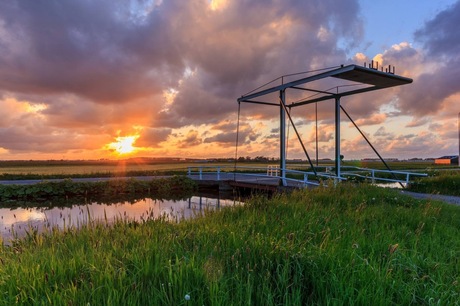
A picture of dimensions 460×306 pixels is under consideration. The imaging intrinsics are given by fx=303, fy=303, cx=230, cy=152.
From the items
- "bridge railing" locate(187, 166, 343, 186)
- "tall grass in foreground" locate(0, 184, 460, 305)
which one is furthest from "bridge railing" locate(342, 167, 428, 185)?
"tall grass in foreground" locate(0, 184, 460, 305)

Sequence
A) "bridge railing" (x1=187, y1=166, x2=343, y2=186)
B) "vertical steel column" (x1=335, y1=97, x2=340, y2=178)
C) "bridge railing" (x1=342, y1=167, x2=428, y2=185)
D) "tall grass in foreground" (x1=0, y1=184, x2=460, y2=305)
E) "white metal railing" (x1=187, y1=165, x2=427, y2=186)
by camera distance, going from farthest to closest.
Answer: "bridge railing" (x1=342, y1=167, x2=428, y2=185) → "vertical steel column" (x1=335, y1=97, x2=340, y2=178) → "bridge railing" (x1=187, y1=166, x2=343, y2=186) → "white metal railing" (x1=187, y1=165, x2=427, y2=186) → "tall grass in foreground" (x1=0, y1=184, x2=460, y2=305)

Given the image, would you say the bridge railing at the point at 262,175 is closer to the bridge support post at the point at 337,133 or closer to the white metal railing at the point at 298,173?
the white metal railing at the point at 298,173

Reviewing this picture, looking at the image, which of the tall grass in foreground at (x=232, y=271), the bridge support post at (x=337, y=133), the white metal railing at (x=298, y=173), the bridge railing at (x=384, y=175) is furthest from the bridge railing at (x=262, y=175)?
the tall grass in foreground at (x=232, y=271)

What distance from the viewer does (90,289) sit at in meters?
2.90

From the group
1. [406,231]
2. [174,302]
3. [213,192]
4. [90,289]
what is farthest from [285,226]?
[213,192]

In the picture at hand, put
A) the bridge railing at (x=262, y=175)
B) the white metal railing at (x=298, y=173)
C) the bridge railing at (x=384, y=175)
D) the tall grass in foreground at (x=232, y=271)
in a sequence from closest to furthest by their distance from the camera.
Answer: the tall grass in foreground at (x=232, y=271) < the white metal railing at (x=298, y=173) < the bridge railing at (x=262, y=175) < the bridge railing at (x=384, y=175)

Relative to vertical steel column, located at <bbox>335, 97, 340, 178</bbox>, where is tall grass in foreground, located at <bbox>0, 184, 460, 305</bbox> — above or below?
below

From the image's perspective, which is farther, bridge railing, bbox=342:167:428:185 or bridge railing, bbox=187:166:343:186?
bridge railing, bbox=342:167:428:185

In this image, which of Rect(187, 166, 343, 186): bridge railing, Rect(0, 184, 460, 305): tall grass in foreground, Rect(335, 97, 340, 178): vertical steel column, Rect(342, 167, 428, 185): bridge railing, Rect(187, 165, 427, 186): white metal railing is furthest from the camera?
Rect(342, 167, 428, 185): bridge railing

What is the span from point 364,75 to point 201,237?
11.2 meters

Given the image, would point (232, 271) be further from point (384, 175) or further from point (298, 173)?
point (384, 175)

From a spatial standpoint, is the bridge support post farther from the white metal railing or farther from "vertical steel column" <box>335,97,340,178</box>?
the white metal railing

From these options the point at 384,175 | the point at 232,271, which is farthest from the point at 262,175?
the point at 384,175

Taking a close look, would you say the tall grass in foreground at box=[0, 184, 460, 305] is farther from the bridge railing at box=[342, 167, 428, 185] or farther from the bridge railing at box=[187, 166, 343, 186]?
the bridge railing at box=[342, 167, 428, 185]
